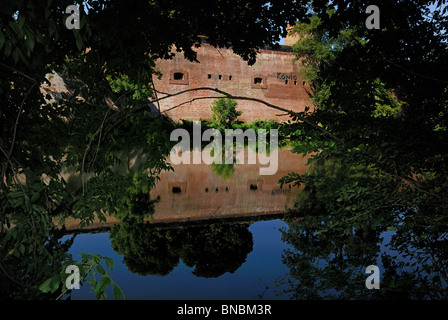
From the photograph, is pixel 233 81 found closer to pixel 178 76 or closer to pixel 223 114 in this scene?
pixel 223 114

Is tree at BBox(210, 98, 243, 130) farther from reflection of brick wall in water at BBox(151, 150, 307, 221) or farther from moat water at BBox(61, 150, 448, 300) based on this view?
moat water at BBox(61, 150, 448, 300)

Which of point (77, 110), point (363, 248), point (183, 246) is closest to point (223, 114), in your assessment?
point (183, 246)

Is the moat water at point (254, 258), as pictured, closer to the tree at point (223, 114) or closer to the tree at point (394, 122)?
the tree at point (394, 122)

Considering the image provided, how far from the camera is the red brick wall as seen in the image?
1859 cm

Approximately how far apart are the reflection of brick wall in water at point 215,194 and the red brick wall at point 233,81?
26.0 ft

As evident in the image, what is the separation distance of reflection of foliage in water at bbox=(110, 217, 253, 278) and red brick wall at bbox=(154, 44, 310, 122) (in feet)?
41.3

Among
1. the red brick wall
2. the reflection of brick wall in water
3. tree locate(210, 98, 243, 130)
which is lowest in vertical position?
the reflection of brick wall in water

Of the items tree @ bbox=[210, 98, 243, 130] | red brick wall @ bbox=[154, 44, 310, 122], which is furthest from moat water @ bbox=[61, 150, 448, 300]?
red brick wall @ bbox=[154, 44, 310, 122]

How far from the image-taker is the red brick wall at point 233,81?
18.6 m

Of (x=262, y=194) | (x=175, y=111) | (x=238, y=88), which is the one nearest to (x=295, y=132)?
(x=262, y=194)

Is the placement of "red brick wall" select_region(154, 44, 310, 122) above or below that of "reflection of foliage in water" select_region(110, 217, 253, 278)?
above
